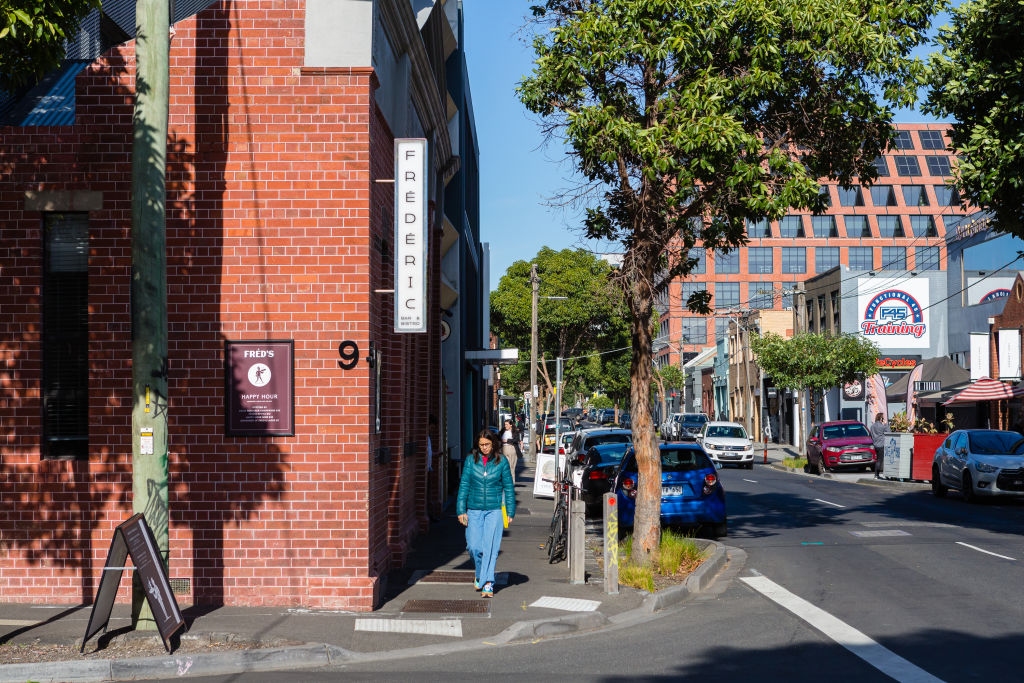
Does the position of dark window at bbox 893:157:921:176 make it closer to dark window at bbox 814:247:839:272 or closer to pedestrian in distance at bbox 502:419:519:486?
dark window at bbox 814:247:839:272

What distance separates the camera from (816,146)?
15.0 metres

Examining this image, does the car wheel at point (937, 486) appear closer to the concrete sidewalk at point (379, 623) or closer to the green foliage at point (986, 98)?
the green foliage at point (986, 98)

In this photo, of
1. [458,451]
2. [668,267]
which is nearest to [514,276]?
[458,451]

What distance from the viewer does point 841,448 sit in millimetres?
35781

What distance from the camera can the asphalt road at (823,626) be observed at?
829cm

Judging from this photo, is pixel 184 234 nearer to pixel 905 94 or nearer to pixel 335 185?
pixel 335 185

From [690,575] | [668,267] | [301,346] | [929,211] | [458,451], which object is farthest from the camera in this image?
[929,211]

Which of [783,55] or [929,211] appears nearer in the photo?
[783,55]

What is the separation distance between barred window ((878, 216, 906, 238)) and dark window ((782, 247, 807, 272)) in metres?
6.88

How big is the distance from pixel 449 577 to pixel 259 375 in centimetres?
378

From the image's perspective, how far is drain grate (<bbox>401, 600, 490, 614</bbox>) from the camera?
35.4ft

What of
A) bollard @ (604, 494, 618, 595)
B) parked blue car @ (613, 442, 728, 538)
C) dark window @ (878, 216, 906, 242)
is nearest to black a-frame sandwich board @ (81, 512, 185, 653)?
bollard @ (604, 494, 618, 595)

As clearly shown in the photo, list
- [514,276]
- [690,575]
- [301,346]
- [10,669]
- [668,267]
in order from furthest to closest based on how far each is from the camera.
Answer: [514,276], [668,267], [690,575], [301,346], [10,669]

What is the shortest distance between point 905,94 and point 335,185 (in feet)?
25.6
